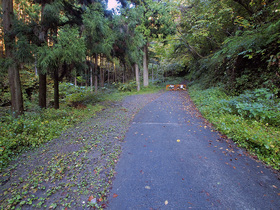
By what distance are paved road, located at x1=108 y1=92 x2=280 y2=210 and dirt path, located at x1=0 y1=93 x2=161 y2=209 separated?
0.29m

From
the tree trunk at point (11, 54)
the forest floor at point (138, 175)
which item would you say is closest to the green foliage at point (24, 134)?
the forest floor at point (138, 175)

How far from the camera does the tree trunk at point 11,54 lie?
5.42 metres

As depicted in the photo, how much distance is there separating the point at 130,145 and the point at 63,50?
4447 millimetres

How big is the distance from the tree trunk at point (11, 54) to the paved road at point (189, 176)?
5042 mm

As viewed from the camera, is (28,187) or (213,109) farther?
(213,109)

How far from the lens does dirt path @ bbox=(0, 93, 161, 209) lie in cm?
222

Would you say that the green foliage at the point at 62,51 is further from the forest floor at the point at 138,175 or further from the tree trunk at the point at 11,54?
the forest floor at the point at 138,175

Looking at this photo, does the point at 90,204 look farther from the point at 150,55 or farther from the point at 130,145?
the point at 150,55

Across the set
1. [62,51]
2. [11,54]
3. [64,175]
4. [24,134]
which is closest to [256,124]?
[64,175]

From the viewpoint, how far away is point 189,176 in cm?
280

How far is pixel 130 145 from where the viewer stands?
13.4 ft

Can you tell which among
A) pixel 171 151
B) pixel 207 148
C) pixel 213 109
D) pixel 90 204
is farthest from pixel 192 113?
pixel 90 204

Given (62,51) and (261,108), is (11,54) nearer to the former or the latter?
(62,51)

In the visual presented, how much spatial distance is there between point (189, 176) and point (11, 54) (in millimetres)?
7379
